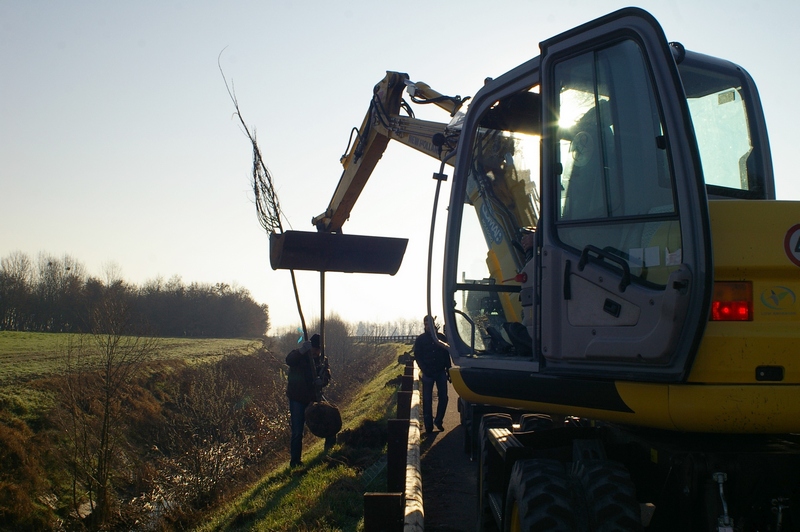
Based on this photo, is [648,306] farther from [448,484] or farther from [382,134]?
[382,134]

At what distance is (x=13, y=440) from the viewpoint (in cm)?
1738

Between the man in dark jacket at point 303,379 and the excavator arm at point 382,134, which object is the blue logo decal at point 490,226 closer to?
the excavator arm at point 382,134

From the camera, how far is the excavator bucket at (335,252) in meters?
8.98

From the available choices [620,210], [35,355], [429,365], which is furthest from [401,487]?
[35,355]

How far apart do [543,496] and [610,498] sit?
34 cm

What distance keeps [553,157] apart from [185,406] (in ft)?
60.7

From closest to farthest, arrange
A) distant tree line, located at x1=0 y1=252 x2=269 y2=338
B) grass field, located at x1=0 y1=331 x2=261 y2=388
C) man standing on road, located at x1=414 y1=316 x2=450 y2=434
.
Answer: man standing on road, located at x1=414 y1=316 x2=450 y2=434, grass field, located at x1=0 y1=331 x2=261 y2=388, distant tree line, located at x1=0 y1=252 x2=269 y2=338

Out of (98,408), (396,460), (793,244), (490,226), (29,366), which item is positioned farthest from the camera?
(29,366)

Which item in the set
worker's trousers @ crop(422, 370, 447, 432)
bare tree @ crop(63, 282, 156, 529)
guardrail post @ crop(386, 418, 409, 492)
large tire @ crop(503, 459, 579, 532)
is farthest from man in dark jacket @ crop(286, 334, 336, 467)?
large tire @ crop(503, 459, 579, 532)

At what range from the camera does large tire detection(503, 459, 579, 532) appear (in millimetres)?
3428

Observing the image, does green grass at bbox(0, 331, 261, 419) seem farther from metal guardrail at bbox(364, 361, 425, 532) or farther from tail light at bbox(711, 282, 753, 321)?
tail light at bbox(711, 282, 753, 321)

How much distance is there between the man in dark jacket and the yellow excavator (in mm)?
5916

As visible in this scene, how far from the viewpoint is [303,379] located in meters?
10.6

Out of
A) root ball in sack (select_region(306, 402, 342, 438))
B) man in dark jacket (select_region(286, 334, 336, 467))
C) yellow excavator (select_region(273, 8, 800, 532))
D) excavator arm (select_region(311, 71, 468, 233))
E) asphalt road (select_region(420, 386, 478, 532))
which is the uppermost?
excavator arm (select_region(311, 71, 468, 233))
